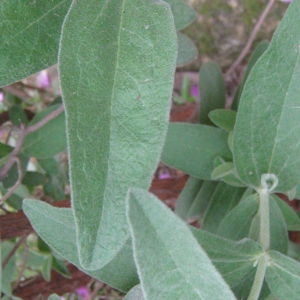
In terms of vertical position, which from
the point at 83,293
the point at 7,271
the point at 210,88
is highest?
the point at 210,88

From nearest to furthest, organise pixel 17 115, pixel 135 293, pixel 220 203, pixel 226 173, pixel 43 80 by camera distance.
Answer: pixel 135 293 < pixel 226 173 < pixel 220 203 < pixel 17 115 < pixel 43 80

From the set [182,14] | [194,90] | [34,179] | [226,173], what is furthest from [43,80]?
[226,173]

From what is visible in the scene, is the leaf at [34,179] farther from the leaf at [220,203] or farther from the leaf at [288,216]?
the leaf at [288,216]

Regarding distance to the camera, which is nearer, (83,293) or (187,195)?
(187,195)

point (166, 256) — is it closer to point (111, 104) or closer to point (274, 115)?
point (111, 104)

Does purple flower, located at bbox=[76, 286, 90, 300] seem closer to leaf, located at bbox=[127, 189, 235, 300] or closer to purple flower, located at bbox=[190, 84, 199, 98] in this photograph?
purple flower, located at bbox=[190, 84, 199, 98]

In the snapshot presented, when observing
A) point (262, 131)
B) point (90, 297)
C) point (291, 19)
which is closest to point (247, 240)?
point (262, 131)

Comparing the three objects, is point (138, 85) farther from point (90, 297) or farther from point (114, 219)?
point (90, 297)

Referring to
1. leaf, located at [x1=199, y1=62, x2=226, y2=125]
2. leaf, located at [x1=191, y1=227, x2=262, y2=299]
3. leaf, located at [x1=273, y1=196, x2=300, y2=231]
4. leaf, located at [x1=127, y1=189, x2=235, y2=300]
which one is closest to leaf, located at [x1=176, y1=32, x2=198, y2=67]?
leaf, located at [x1=199, y1=62, x2=226, y2=125]
